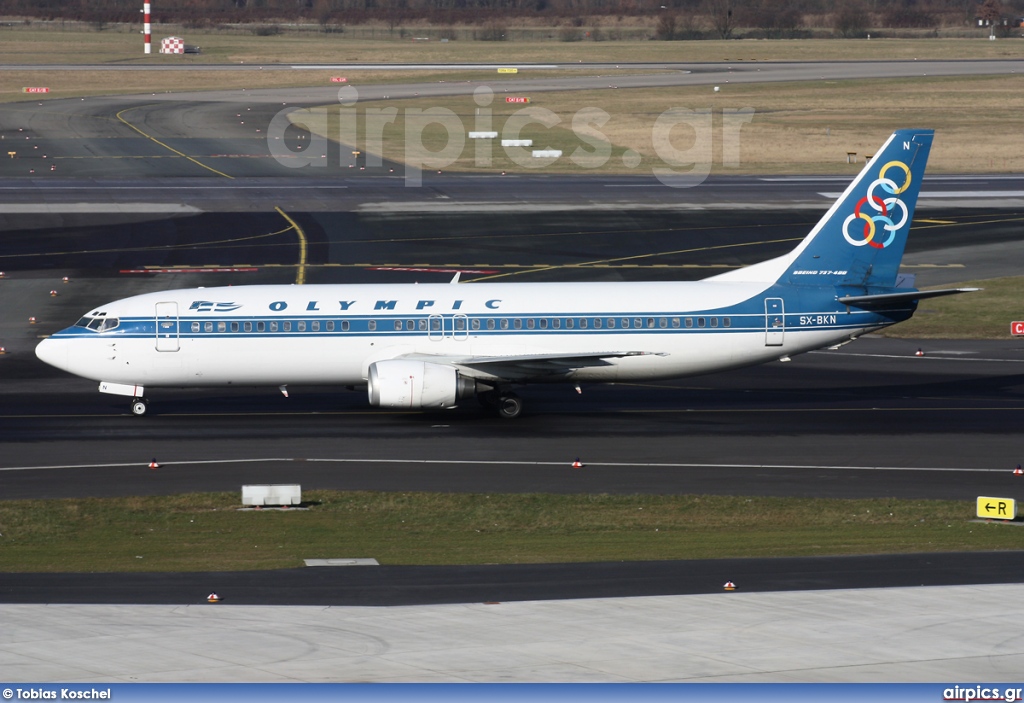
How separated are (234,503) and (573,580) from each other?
10.3 metres

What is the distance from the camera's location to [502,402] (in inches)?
1626

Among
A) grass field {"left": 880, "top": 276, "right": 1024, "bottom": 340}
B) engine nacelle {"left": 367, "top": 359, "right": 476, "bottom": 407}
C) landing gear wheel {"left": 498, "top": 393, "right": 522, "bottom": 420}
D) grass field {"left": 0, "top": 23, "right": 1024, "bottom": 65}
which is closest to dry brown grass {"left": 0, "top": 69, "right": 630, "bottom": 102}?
grass field {"left": 0, "top": 23, "right": 1024, "bottom": 65}

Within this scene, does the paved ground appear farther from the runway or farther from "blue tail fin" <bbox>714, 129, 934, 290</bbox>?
"blue tail fin" <bbox>714, 129, 934, 290</bbox>

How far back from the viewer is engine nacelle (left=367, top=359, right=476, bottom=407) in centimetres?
3856

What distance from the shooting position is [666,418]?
1630 inches

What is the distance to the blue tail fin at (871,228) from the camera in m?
41.8

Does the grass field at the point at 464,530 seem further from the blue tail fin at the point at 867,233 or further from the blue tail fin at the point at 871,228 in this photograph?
the blue tail fin at the point at 871,228

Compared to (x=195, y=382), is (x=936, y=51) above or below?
above

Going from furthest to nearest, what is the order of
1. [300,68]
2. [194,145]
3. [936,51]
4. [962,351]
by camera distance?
[936,51], [300,68], [194,145], [962,351]

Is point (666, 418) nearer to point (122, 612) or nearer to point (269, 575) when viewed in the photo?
point (269, 575)

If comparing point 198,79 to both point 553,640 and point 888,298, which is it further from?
point 553,640

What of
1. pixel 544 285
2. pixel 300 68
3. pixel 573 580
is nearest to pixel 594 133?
pixel 300 68

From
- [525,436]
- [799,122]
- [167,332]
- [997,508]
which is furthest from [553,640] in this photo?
[799,122]

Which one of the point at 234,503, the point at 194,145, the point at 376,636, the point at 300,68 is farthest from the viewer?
the point at 300,68
